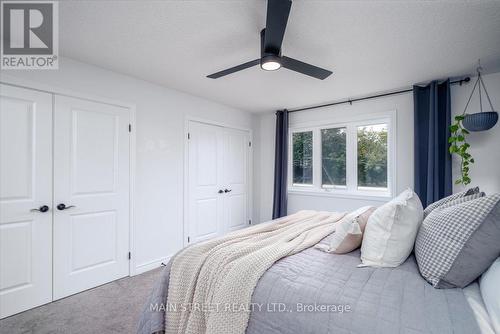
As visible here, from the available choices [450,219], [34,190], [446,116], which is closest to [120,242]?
[34,190]

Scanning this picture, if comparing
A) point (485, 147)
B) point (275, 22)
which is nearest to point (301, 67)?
point (275, 22)

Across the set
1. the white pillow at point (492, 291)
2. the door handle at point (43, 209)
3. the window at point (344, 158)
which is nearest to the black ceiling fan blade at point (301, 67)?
the white pillow at point (492, 291)

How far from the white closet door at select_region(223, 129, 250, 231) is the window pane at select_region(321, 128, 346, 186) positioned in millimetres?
1443

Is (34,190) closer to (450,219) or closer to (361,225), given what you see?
(361,225)

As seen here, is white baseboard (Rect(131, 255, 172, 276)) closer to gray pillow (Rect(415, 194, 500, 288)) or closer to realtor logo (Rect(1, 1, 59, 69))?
realtor logo (Rect(1, 1, 59, 69))

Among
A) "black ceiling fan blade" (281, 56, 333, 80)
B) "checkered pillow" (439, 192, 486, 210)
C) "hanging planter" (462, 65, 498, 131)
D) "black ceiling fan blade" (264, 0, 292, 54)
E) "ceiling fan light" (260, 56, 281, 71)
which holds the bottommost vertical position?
"checkered pillow" (439, 192, 486, 210)

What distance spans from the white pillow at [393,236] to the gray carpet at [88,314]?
1.87 m

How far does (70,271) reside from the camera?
241 centimetres

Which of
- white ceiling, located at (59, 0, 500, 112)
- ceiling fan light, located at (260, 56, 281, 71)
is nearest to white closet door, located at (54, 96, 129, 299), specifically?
white ceiling, located at (59, 0, 500, 112)

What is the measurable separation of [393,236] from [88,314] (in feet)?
8.29

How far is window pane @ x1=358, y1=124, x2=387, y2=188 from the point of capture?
3.52m

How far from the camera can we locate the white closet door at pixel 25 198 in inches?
81.0

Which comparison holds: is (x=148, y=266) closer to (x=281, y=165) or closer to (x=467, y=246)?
(x=281, y=165)

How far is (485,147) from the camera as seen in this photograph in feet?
9.04
